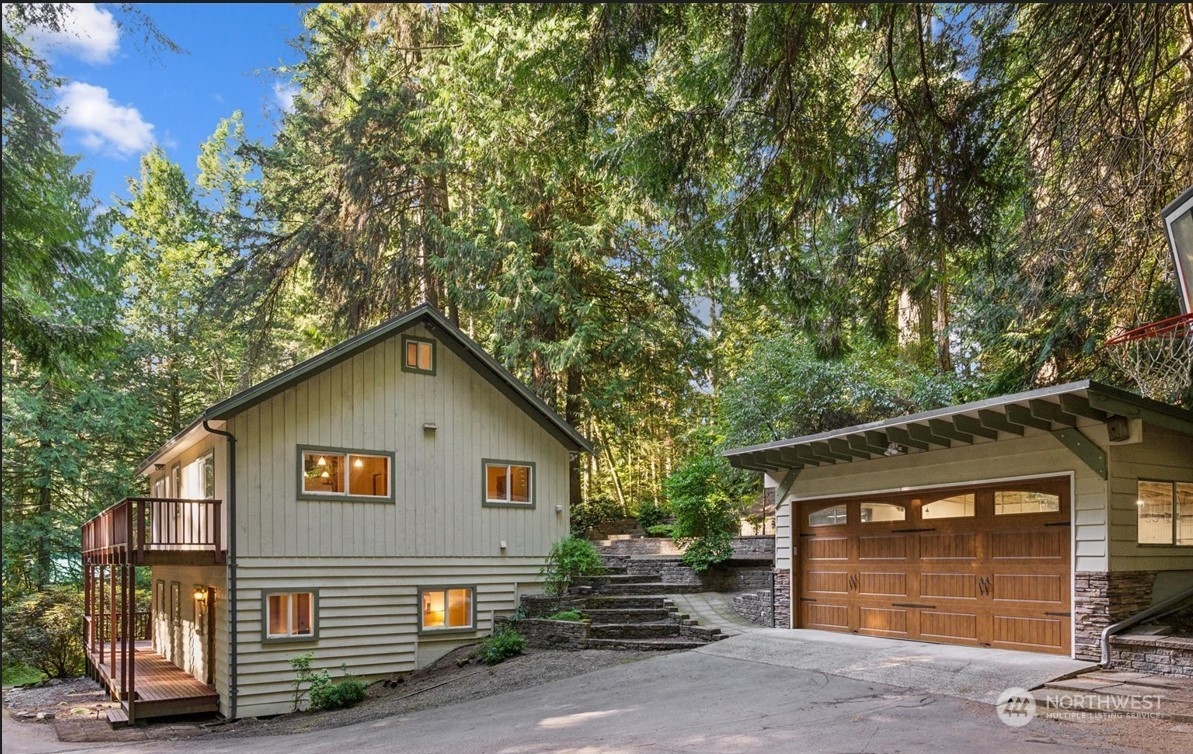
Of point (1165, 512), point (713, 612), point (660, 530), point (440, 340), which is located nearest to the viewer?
point (1165, 512)

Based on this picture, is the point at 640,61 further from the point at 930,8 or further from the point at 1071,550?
the point at 1071,550

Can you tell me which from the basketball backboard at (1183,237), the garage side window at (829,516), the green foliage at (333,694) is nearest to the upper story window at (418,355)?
the green foliage at (333,694)

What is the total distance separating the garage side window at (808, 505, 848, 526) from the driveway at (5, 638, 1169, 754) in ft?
7.26

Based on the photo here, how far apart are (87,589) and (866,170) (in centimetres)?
1753

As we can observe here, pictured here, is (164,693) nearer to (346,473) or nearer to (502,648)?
(346,473)

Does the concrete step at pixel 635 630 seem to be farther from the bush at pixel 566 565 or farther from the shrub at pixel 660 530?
the shrub at pixel 660 530

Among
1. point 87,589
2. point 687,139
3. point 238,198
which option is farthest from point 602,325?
point 687,139

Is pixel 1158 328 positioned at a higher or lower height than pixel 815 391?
higher

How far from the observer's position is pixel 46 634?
1864 cm

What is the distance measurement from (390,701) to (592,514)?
10697 mm

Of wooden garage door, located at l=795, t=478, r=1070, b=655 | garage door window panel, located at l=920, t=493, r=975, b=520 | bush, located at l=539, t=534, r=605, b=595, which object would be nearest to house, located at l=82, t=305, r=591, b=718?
bush, located at l=539, t=534, r=605, b=595

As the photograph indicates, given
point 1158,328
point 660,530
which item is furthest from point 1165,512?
point 660,530

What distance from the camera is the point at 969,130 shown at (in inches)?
323

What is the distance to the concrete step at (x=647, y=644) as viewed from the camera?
12922 millimetres
